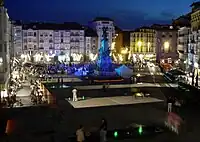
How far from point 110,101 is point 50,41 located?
93897 mm

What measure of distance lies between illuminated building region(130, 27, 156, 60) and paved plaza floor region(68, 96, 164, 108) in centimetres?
9979

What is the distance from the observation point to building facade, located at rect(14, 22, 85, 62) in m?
121

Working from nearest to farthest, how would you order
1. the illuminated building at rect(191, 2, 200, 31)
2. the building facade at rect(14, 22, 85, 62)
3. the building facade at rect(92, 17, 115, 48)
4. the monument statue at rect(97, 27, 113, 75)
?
the monument statue at rect(97, 27, 113, 75), the illuminated building at rect(191, 2, 200, 31), the building facade at rect(14, 22, 85, 62), the building facade at rect(92, 17, 115, 48)

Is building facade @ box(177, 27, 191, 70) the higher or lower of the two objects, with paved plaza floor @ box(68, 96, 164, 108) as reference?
higher

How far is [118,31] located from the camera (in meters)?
147

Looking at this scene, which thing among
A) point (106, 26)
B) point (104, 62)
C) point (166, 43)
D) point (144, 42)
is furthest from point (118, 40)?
point (104, 62)

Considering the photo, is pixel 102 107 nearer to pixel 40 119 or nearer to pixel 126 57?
pixel 40 119

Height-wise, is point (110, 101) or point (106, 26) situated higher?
point (106, 26)

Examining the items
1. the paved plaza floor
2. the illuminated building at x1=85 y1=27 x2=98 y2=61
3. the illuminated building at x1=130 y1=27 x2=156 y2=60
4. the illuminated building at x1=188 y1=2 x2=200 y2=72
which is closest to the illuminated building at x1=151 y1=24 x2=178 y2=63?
the illuminated building at x1=130 y1=27 x2=156 y2=60

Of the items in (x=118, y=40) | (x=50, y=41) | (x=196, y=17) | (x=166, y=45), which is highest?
(x=196, y=17)

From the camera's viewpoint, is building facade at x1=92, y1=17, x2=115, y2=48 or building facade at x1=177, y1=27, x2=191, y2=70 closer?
building facade at x1=177, y1=27, x2=191, y2=70

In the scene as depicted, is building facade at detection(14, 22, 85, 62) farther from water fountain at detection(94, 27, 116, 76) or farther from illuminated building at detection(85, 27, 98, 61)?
water fountain at detection(94, 27, 116, 76)

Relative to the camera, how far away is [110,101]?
111 ft

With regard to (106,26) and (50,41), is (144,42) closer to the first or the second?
(106,26)
